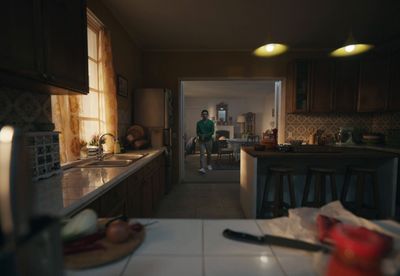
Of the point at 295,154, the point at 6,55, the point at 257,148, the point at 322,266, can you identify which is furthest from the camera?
the point at 257,148

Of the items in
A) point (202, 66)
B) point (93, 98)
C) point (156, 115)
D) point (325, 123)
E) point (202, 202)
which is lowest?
point (202, 202)

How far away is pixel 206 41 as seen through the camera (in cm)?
375

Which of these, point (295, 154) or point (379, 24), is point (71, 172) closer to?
point (295, 154)

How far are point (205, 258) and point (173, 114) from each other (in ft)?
12.4

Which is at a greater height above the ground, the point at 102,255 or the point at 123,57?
the point at 123,57

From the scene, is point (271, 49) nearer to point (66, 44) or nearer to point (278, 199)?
point (278, 199)

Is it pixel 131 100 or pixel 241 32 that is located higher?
pixel 241 32

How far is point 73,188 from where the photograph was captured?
128cm

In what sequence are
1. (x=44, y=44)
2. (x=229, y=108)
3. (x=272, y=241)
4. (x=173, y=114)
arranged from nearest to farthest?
(x=272, y=241)
(x=44, y=44)
(x=173, y=114)
(x=229, y=108)

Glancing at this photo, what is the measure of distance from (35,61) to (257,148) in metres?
2.28

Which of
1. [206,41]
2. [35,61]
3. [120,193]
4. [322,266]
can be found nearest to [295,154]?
[120,193]

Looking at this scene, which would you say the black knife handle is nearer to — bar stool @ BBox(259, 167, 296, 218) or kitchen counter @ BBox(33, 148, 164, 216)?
kitchen counter @ BBox(33, 148, 164, 216)

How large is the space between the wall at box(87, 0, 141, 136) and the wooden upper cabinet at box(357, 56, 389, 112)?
3.98 m

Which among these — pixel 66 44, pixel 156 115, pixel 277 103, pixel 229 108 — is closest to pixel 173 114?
pixel 156 115
